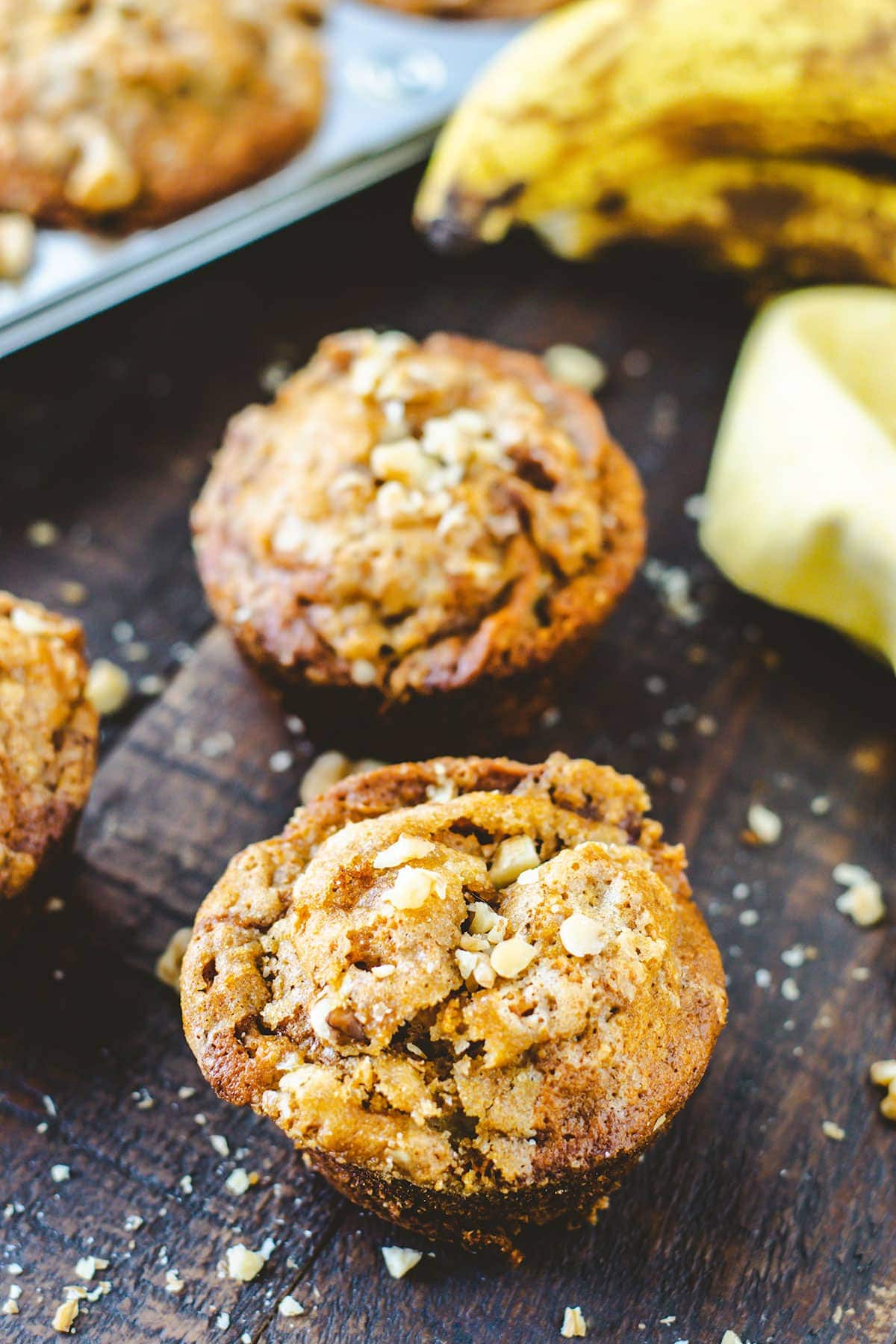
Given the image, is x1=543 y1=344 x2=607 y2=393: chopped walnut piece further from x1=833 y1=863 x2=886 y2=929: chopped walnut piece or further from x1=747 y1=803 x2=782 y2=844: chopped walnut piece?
x1=833 y1=863 x2=886 y2=929: chopped walnut piece

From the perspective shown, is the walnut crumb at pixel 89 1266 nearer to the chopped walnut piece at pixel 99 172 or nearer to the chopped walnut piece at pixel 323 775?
the chopped walnut piece at pixel 323 775

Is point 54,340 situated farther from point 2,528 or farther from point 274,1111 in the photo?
point 274,1111

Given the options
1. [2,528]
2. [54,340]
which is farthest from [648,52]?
[2,528]

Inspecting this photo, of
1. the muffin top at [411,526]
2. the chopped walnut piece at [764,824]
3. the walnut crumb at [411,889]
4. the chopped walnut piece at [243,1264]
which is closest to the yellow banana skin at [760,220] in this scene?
the muffin top at [411,526]

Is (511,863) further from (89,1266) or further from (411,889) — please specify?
(89,1266)

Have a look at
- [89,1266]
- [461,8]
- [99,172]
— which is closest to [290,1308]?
[89,1266]

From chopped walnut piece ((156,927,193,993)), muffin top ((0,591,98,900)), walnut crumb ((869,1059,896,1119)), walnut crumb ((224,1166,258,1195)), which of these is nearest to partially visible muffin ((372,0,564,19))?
muffin top ((0,591,98,900))
